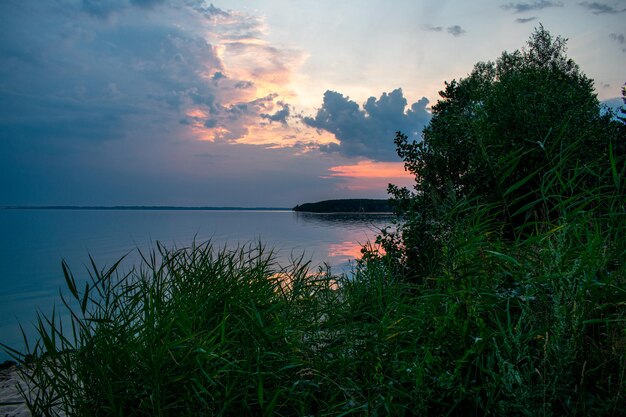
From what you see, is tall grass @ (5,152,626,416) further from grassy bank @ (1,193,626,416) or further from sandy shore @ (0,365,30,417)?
sandy shore @ (0,365,30,417)

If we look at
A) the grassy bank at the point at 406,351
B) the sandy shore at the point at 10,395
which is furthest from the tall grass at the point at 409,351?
the sandy shore at the point at 10,395

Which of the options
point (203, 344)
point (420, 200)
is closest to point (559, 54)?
point (420, 200)

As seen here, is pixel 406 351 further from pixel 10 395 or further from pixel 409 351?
pixel 10 395

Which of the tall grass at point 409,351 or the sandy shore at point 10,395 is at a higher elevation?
the tall grass at point 409,351

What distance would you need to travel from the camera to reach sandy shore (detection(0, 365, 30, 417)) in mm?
6944

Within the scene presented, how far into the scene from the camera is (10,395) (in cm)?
912

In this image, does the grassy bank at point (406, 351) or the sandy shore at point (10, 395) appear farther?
the sandy shore at point (10, 395)

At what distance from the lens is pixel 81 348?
3.48 m

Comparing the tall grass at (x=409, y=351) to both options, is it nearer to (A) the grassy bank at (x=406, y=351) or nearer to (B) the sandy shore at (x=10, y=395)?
(A) the grassy bank at (x=406, y=351)

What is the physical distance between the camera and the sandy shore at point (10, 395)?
6944 mm

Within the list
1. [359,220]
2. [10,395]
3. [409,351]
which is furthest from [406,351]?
[359,220]

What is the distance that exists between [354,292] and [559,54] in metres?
40.0

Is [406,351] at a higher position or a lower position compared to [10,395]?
higher

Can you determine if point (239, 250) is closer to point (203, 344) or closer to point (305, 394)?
point (203, 344)
